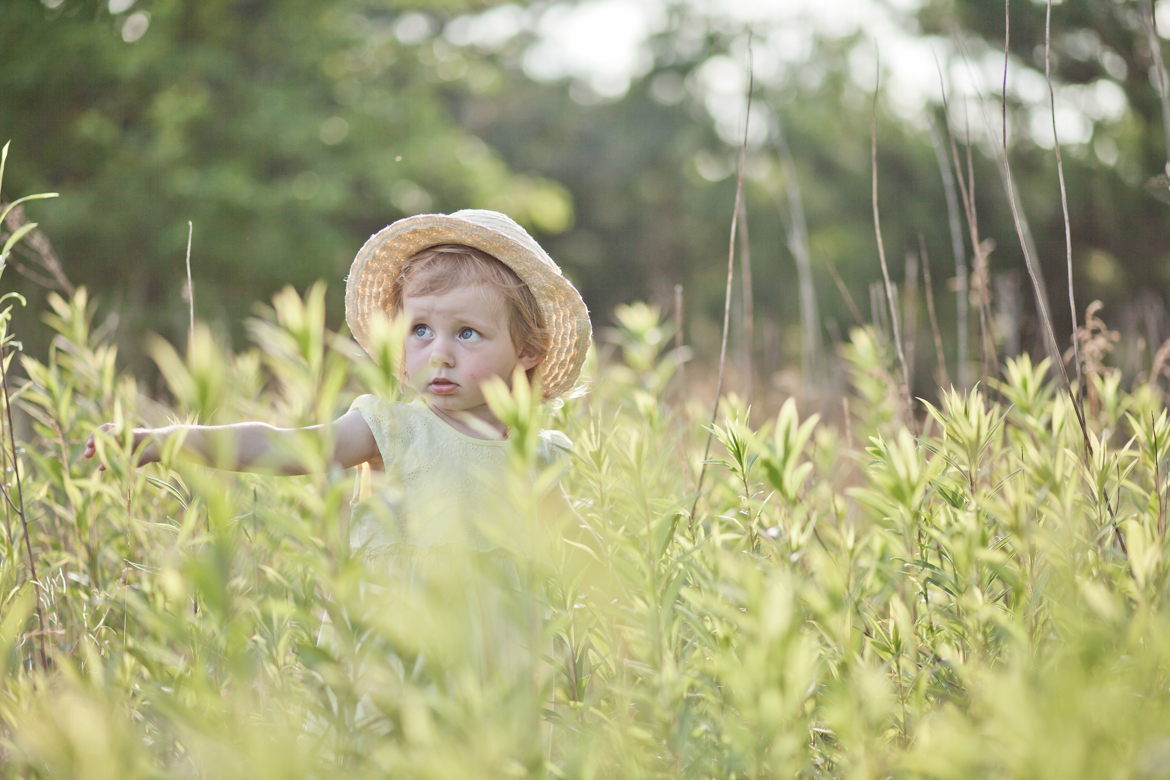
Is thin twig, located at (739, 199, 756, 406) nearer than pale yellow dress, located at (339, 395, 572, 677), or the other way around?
pale yellow dress, located at (339, 395, 572, 677)

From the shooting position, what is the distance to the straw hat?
73.7 inches

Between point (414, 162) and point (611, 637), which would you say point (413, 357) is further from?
point (414, 162)

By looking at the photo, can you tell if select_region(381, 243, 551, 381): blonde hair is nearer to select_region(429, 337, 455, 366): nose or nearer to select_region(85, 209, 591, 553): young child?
select_region(85, 209, 591, 553): young child

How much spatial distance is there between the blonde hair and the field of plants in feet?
1.67

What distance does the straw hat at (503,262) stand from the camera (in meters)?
1.87

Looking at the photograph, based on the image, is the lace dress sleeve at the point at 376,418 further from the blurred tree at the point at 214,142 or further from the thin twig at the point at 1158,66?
the blurred tree at the point at 214,142

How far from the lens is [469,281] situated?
185 cm

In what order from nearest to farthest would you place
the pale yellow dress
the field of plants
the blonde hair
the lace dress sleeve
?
the field of plants, the pale yellow dress, the lace dress sleeve, the blonde hair

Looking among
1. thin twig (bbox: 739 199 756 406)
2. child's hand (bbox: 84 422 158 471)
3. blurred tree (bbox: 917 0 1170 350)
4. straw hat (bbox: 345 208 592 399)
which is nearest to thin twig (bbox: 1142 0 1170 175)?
thin twig (bbox: 739 199 756 406)

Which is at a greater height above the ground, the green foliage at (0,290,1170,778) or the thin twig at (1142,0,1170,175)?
the thin twig at (1142,0,1170,175)

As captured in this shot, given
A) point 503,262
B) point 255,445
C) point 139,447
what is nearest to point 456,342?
point 503,262

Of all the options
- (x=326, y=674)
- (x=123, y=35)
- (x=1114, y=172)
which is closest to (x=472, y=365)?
(x=326, y=674)

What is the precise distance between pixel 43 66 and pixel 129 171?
2.10 metres

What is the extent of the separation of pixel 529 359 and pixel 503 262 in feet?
0.88
